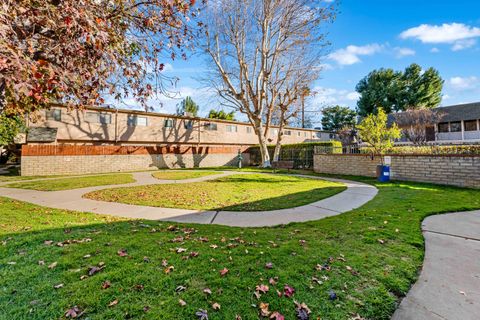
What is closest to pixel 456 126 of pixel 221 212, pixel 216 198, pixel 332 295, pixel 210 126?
pixel 210 126

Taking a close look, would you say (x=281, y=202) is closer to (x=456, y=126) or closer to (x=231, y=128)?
(x=231, y=128)

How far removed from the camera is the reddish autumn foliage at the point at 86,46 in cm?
225

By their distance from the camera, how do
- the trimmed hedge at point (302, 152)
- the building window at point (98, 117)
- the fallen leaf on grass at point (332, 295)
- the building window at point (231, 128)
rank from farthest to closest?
the building window at point (231, 128)
the trimmed hedge at point (302, 152)
the building window at point (98, 117)
the fallen leaf on grass at point (332, 295)

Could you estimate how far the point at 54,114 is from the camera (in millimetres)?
17031

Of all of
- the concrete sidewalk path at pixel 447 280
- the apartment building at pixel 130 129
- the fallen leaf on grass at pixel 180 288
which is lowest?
the concrete sidewalk path at pixel 447 280

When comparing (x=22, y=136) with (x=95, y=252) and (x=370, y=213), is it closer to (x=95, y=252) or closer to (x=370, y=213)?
(x=95, y=252)

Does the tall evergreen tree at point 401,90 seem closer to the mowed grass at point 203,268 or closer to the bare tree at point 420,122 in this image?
the bare tree at point 420,122

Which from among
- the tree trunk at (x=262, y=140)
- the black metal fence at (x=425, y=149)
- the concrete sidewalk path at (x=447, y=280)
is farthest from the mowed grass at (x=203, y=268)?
the tree trunk at (x=262, y=140)

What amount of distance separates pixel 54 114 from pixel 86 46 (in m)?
18.3

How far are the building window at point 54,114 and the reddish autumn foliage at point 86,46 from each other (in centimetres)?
1649

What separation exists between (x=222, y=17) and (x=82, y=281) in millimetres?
19764

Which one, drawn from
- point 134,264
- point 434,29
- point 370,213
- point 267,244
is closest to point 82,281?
point 134,264

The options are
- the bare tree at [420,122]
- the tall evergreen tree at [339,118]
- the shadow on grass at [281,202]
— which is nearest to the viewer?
the shadow on grass at [281,202]

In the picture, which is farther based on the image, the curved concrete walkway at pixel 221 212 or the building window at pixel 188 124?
the building window at pixel 188 124
